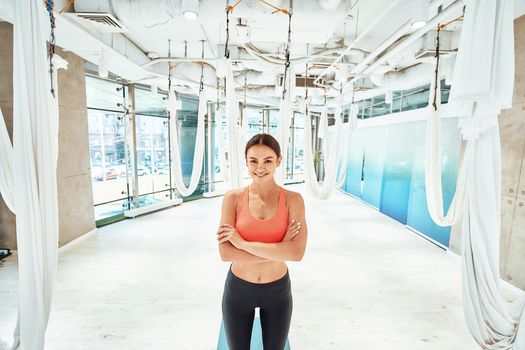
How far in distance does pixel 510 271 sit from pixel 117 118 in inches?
245

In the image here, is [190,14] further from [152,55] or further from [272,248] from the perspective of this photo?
[152,55]

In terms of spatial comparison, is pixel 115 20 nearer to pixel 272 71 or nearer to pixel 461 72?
pixel 272 71

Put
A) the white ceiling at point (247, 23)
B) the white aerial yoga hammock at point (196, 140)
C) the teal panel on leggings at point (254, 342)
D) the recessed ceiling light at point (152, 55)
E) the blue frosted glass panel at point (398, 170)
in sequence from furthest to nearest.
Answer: the blue frosted glass panel at point (398, 170)
the recessed ceiling light at point (152, 55)
the white aerial yoga hammock at point (196, 140)
the white ceiling at point (247, 23)
the teal panel on leggings at point (254, 342)

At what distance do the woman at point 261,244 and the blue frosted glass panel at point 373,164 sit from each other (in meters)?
5.48

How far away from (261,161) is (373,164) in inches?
236

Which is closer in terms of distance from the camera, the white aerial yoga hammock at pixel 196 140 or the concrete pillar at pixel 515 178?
the concrete pillar at pixel 515 178

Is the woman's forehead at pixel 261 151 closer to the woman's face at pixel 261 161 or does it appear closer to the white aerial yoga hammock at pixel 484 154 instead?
the woman's face at pixel 261 161

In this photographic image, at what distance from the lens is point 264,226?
1139 mm

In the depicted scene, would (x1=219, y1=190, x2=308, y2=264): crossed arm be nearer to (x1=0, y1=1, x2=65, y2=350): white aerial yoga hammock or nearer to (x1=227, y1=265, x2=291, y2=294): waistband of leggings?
(x1=227, y1=265, x2=291, y2=294): waistband of leggings

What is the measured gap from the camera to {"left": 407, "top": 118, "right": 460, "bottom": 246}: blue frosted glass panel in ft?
12.5

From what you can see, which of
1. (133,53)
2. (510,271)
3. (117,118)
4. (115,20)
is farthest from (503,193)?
(117,118)

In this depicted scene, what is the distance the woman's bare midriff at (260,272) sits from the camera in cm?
118

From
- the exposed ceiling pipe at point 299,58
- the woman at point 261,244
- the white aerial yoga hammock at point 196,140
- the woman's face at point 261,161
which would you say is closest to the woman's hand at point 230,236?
the woman at point 261,244

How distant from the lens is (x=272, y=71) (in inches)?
163
